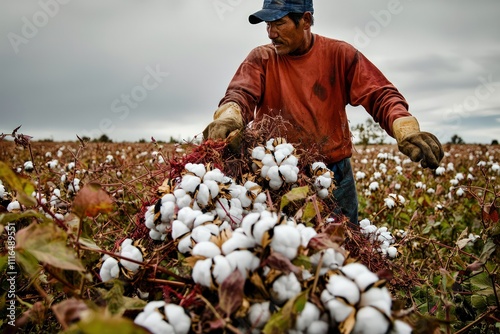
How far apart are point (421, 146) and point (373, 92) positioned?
654 millimetres

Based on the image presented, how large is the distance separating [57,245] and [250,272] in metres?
0.40

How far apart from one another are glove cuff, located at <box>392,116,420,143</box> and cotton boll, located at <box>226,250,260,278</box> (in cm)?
125

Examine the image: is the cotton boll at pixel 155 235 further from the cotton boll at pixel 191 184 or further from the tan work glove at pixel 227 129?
the tan work glove at pixel 227 129

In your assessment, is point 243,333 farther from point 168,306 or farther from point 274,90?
point 274,90

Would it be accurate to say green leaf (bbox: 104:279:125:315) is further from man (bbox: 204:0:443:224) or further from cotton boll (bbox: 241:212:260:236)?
man (bbox: 204:0:443:224)

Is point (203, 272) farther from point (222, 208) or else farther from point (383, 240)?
point (383, 240)

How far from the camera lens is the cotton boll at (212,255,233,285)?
0.70m

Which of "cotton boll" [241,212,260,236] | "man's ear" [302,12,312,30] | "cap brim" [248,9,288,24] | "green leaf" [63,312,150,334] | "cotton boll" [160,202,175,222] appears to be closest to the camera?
"green leaf" [63,312,150,334]

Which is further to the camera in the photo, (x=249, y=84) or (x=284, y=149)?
(x=249, y=84)

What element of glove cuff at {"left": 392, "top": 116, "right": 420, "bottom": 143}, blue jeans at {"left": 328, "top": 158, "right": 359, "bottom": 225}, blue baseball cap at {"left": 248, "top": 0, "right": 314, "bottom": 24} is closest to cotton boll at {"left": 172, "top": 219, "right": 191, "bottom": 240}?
glove cuff at {"left": 392, "top": 116, "right": 420, "bottom": 143}

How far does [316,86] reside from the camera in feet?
7.59

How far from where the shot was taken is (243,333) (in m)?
0.69

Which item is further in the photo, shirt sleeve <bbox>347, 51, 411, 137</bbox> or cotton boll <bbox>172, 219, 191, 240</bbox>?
shirt sleeve <bbox>347, 51, 411, 137</bbox>

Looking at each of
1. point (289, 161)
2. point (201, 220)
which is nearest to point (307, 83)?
point (289, 161)
